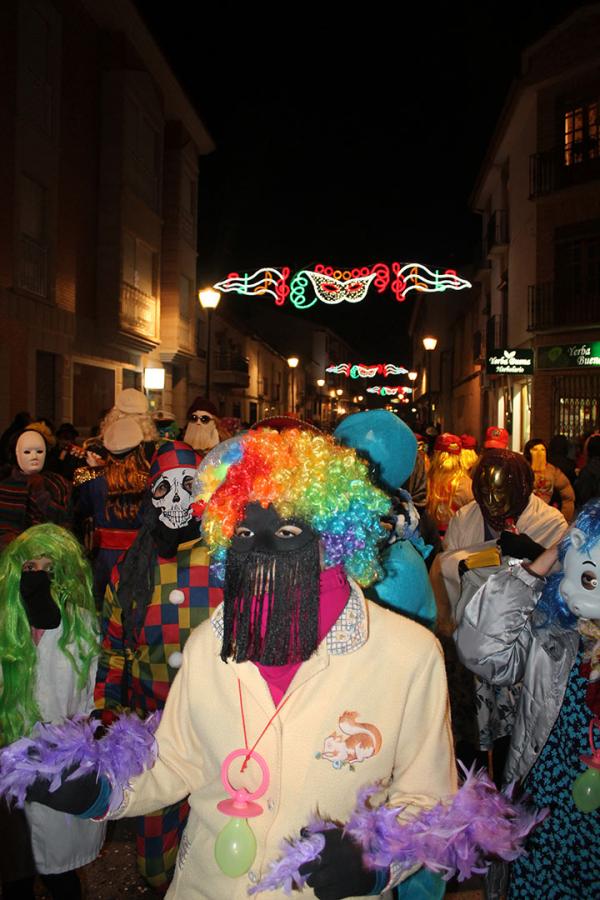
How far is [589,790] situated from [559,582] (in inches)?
25.4

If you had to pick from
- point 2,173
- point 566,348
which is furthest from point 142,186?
point 566,348

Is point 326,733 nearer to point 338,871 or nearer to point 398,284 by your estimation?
point 338,871

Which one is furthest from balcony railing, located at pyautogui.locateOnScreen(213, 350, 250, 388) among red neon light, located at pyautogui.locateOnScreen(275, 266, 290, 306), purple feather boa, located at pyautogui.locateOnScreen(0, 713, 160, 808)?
purple feather boa, located at pyautogui.locateOnScreen(0, 713, 160, 808)

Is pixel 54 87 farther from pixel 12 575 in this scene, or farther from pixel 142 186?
pixel 12 575

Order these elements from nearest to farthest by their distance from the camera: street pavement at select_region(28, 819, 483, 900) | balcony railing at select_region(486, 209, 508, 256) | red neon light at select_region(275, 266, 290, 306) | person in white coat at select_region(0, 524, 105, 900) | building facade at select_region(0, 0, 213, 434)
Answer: person in white coat at select_region(0, 524, 105, 900), street pavement at select_region(28, 819, 483, 900), building facade at select_region(0, 0, 213, 434), red neon light at select_region(275, 266, 290, 306), balcony railing at select_region(486, 209, 508, 256)

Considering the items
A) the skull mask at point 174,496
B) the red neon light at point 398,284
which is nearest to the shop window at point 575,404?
the red neon light at point 398,284

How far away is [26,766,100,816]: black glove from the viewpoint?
69.9 inches

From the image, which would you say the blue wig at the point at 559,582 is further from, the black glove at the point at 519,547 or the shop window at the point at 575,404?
the shop window at the point at 575,404

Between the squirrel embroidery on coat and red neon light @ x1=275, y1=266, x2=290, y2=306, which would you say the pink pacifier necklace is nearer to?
the squirrel embroidery on coat

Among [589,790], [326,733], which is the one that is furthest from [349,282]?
[326,733]

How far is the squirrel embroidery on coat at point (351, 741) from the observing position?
1781 millimetres

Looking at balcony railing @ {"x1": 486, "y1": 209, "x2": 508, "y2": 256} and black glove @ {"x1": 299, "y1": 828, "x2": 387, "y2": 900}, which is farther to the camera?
balcony railing @ {"x1": 486, "y1": 209, "x2": 508, "y2": 256}

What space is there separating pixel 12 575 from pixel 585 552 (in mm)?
2290

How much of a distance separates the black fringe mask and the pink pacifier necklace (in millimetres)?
149
